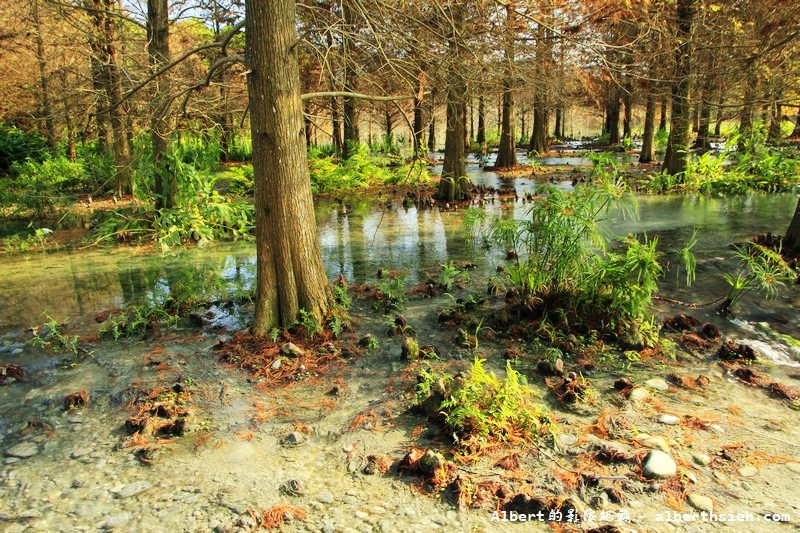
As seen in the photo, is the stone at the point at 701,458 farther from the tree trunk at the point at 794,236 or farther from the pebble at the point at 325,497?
the tree trunk at the point at 794,236

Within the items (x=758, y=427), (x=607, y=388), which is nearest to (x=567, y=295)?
(x=607, y=388)

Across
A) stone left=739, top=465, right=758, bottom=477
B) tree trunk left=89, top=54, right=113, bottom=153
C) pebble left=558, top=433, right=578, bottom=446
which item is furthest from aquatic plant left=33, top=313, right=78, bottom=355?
stone left=739, top=465, right=758, bottom=477

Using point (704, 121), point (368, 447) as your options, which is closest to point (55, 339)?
point (368, 447)

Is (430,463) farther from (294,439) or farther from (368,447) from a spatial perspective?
(294,439)

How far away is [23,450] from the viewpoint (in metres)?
3.58

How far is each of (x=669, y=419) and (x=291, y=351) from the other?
10.2 ft

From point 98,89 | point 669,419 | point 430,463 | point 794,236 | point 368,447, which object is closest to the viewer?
point 430,463

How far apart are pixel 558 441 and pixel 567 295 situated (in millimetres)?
2081

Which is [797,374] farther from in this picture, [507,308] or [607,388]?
[507,308]

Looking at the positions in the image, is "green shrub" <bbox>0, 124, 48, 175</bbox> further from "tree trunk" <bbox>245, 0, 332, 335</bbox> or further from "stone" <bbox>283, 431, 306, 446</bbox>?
"stone" <bbox>283, 431, 306, 446</bbox>

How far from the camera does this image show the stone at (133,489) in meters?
3.07

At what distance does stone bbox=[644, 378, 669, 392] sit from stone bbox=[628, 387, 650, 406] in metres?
0.13

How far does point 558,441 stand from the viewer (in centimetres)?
340

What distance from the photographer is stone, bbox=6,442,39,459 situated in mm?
3518
